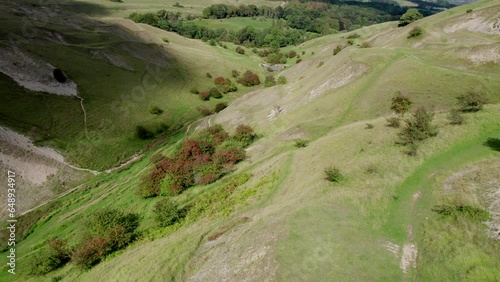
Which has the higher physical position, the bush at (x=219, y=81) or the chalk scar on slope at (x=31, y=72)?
the chalk scar on slope at (x=31, y=72)

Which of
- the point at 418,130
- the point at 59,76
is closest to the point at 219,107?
the point at 59,76

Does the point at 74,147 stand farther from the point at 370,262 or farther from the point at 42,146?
the point at 370,262

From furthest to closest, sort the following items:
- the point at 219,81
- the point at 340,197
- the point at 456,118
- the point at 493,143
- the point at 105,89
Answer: the point at 219,81, the point at 105,89, the point at 456,118, the point at 493,143, the point at 340,197

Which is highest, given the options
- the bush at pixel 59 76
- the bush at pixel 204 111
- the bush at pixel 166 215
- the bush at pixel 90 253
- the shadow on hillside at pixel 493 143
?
the shadow on hillside at pixel 493 143

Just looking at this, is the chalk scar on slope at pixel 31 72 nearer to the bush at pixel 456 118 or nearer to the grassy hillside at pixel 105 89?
the grassy hillside at pixel 105 89

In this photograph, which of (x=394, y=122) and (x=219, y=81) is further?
(x=219, y=81)

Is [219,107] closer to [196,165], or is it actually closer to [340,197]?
[196,165]

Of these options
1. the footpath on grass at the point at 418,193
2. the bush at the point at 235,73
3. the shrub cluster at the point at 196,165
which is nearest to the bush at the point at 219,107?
the shrub cluster at the point at 196,165

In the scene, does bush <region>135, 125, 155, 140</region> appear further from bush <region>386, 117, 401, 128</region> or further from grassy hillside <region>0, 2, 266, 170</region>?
bush <region>386, 117, 401, 128</region>
